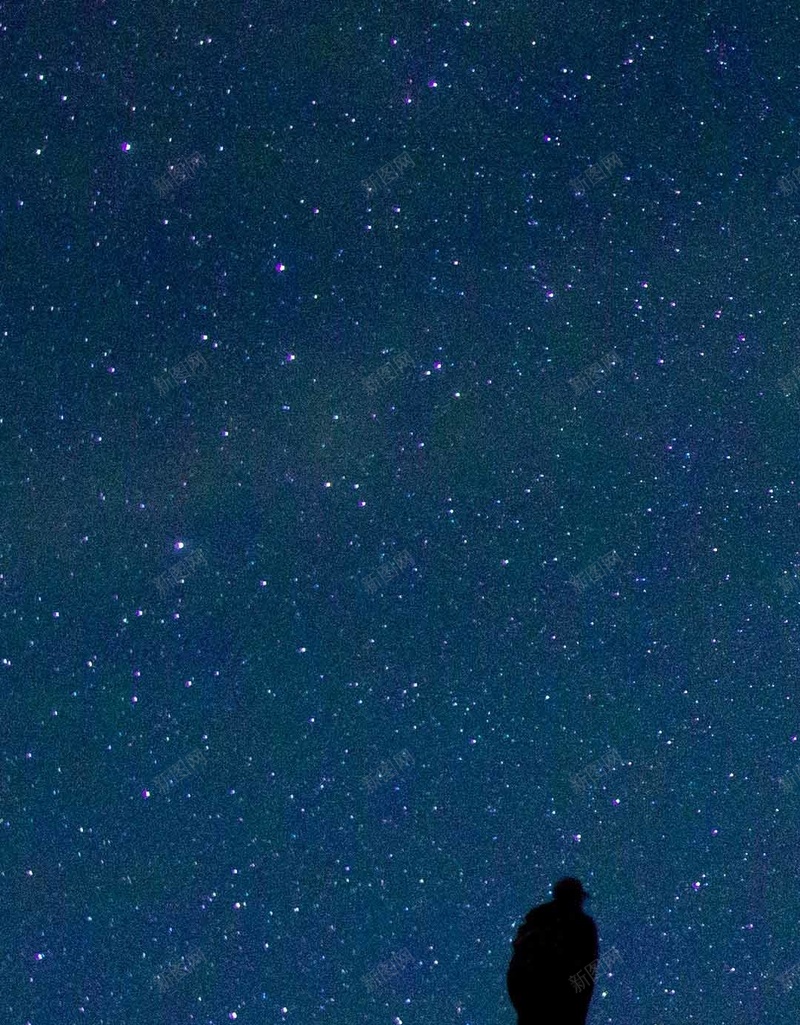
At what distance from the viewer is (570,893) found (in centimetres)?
141

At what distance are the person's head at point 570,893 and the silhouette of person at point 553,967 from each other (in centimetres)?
2

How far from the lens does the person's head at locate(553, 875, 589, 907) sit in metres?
1.40

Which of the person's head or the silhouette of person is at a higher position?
the person's head

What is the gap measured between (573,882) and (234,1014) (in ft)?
7.41

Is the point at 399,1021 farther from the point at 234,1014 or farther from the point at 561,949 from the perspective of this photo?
the point at 561,949

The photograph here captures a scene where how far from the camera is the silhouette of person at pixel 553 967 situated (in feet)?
4.31

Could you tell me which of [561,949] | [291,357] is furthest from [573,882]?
[291,357]

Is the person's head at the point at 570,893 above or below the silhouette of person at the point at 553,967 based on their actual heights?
above

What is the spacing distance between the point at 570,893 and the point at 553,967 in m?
0.11

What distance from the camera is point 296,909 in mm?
3381

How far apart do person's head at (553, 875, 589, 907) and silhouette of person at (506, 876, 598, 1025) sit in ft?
0.06

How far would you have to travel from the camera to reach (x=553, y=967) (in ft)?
4.33

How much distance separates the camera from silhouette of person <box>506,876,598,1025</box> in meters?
1.31

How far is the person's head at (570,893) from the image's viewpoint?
4.60 ft
